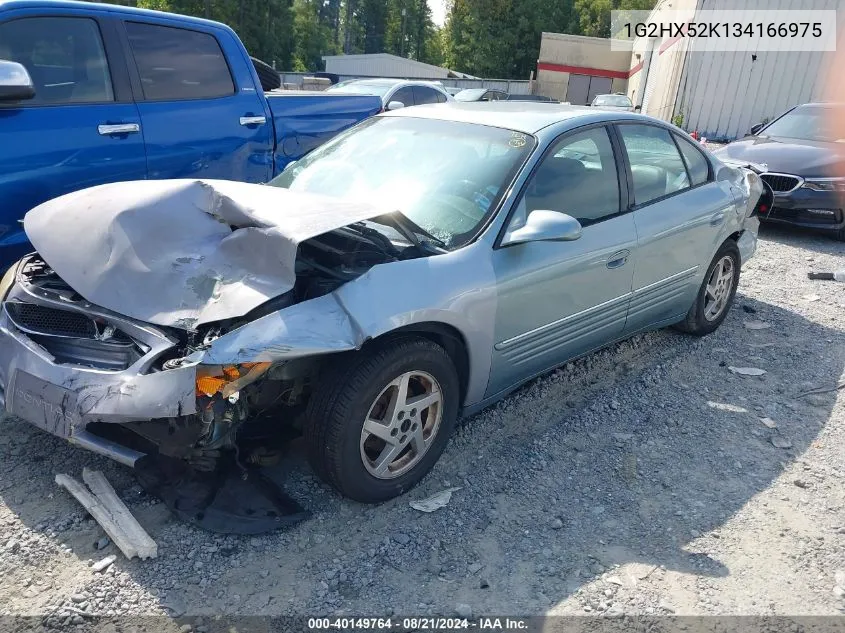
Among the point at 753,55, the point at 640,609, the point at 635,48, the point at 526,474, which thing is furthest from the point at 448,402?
the point at 635,48

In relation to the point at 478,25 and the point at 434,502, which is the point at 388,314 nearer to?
the point at 434,502

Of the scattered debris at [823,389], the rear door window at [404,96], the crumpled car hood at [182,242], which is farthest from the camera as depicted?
the rear door window at [404,96]

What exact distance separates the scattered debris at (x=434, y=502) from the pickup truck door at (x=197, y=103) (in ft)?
9.99

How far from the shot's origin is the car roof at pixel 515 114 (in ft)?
11.9

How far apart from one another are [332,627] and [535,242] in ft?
6.43

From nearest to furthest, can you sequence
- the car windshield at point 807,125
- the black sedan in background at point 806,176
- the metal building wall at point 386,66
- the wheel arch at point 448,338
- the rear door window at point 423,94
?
1. the wheel arch at point 448,338
2. the black sedan in background at point 806,176
3. the car windshield at point 807,125
4. the rear door window at point 423,94
5. the metal building wall at point 386,66

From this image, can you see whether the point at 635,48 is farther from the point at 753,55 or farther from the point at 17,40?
the point at 17,40

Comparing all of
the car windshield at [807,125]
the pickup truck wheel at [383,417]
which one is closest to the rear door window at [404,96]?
the car windshield at [807,125]

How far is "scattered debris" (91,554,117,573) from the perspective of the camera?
96.7 inches

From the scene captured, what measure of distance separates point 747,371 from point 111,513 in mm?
3989

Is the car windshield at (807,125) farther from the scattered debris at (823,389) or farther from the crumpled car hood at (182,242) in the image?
the crumpled car hood at (182,242)

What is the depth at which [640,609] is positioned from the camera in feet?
8.18

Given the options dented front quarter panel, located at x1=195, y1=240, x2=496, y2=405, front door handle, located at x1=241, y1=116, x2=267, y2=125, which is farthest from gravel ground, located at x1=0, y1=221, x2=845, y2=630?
front door handle, located at x1=241, y1=116, x2=267, y2=125

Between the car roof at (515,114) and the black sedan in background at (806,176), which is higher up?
the car roof at (515,114)
